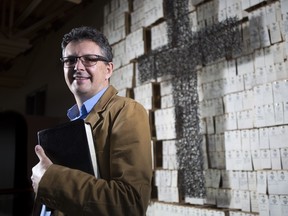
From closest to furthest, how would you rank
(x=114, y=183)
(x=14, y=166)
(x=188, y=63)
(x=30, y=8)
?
(x=114, y=183) < (x=14, y=166) < (x=188, y=63) < (x=30, y=8)

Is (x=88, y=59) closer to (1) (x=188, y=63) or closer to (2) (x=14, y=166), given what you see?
(2) (x=14, y=166)

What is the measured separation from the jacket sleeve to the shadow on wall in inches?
41.4

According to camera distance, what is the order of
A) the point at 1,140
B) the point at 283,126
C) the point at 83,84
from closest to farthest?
the point at 83,84
the point at 1,140
the point at 283,126

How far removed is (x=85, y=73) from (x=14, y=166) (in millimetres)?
1104

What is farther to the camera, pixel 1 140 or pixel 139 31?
pixel 139 31

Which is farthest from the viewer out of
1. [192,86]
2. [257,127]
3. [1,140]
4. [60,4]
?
[60,4]

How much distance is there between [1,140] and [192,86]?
1.99 meters

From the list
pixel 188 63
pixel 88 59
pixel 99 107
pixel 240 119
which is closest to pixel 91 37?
pixel 88 59

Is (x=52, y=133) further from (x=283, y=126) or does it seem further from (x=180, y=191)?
(x=180, y=191)

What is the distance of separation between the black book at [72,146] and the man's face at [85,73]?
0.15 metres

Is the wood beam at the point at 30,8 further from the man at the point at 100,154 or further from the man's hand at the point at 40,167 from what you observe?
the man's hand at the point at 40,167

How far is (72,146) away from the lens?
33.1 inches

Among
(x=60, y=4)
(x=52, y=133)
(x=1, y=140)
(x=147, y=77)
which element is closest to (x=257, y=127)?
(x=147, y=77)

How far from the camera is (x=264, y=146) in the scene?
8.15 ft
